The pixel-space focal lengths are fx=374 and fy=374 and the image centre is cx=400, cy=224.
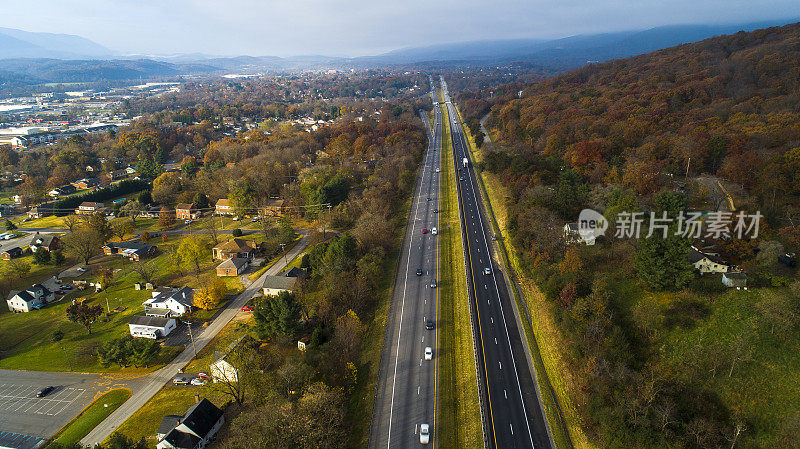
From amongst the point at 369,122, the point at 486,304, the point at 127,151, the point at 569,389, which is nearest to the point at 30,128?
the point at 127,151

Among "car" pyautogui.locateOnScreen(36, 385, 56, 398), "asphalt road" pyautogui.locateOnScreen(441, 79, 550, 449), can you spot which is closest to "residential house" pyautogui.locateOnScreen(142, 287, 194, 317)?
"car" pyautogui.locateOnScreen(36, 385, 56, 398)

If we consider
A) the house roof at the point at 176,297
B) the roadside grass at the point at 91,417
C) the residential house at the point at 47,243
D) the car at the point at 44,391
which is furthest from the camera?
the residential house at the point at 47,243

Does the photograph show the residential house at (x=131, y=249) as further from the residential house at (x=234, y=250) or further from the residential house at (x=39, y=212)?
the residential house at (x=39, y=212)

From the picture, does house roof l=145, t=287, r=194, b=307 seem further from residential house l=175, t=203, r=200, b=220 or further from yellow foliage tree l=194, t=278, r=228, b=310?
residential house l=175, t=203, r=200, b=220

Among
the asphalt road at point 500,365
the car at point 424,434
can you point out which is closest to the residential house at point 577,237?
the asphalt road at point 500,365

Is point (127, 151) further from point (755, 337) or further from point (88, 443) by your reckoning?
point (755, 337)
